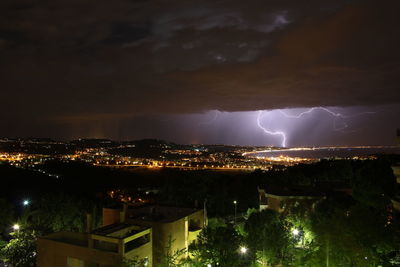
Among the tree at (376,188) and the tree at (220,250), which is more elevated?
the tree at (376,188)

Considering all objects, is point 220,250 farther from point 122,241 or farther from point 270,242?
point 122,241

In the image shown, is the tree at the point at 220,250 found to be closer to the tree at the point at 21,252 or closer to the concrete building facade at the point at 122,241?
the concrete building facade at the point at 122,241

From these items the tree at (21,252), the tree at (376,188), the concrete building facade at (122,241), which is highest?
the tree at (376,188)

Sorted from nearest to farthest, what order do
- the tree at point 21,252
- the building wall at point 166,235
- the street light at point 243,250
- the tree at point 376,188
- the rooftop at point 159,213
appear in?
the street light at point 243,250 < the building wall at point 166,235 < the rooftop at point 159,213 < the tree at point 21,252 < the tree at point 376,188

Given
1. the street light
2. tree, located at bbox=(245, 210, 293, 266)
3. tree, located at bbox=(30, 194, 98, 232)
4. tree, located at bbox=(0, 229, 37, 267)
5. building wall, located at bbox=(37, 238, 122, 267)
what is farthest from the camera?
tree, located at bbox=(30, 194, 98, 232)

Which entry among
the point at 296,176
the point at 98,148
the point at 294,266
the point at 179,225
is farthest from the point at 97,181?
the point at 98,148

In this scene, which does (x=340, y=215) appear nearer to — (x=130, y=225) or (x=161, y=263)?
(x=161, y=263)

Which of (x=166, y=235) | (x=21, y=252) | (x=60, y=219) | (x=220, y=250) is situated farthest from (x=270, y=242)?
(x=60, y=219)

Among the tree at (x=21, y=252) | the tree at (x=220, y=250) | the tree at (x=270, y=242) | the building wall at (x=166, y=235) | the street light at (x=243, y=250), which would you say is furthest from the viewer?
the tree at (x=21, y=252)

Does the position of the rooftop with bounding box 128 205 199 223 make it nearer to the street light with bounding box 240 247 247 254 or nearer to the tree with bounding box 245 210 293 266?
the street light with bounding box 240 247 247 254

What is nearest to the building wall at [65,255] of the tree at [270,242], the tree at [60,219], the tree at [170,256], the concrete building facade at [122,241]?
the concrete building facade at [122,241]

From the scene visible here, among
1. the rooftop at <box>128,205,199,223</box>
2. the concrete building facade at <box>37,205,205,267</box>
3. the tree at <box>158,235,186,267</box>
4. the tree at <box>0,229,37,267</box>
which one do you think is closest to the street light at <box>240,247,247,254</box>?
the tree at <box>158,235,186,267</box>
